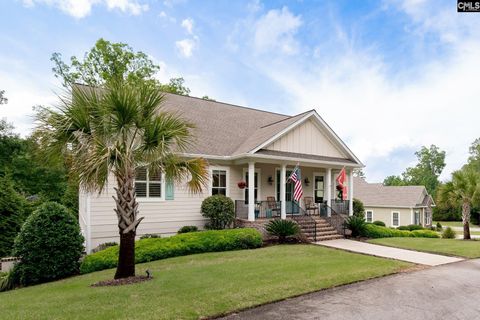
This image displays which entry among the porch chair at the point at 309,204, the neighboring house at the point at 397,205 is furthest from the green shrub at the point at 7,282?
the neighboring house at the point at 397,205

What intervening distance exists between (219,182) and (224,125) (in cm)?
400

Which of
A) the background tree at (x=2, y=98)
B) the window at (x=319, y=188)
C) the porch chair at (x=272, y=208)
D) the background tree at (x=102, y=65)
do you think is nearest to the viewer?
the porch chair at (x=272, y=208)

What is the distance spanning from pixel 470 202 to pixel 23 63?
2657 centimetres

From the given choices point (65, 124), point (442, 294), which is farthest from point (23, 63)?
point (442, 294)

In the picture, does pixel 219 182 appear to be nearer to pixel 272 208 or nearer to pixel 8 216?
pixel 272 208

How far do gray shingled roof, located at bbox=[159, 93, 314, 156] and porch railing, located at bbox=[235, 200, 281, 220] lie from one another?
8.24ft

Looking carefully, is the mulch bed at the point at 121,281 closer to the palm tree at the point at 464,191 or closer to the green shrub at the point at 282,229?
the green shrub at the point at 282,229

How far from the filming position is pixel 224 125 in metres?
17.2

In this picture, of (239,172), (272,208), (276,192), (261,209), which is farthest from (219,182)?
(276,192)

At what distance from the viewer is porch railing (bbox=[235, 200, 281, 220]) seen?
1432 centimetres

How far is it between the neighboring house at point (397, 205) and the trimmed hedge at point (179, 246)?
84.3 ft

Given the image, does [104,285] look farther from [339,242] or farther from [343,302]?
[339,242]

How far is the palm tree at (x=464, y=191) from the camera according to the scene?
17797 mm

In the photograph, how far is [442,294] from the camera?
20.4ft
